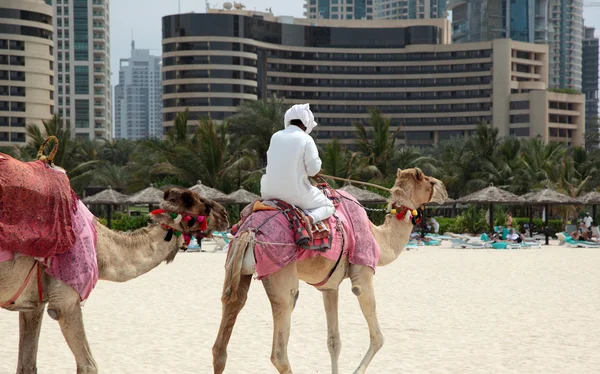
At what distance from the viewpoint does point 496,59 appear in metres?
119

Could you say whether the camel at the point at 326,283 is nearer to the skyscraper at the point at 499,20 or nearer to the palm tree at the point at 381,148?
the palm tree at the point at 381,148

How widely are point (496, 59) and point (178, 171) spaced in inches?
3401

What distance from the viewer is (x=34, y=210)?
21.1 ft

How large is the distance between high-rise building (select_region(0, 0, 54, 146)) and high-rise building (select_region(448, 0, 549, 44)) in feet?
266

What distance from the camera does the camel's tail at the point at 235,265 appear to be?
681 cm

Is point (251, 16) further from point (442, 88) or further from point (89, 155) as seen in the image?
point (89, 155)

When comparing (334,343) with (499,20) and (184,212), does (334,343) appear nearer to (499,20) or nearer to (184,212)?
(184,212)

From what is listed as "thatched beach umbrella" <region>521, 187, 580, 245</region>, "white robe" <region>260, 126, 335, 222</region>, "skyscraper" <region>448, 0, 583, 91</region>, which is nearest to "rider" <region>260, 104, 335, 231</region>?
"white robe" <region>260, 126, 335, 222</region>

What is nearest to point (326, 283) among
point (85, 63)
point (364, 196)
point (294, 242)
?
→ point (294, 242)

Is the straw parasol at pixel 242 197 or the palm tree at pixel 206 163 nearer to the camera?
the straw parasol at pixel 242 197

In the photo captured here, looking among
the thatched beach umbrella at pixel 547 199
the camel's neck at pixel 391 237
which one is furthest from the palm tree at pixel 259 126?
the camel's neck at pixel 391 237

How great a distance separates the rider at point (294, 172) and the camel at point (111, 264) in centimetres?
49

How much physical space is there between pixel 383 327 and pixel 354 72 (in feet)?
369

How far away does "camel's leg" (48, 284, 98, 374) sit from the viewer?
6445 mm
